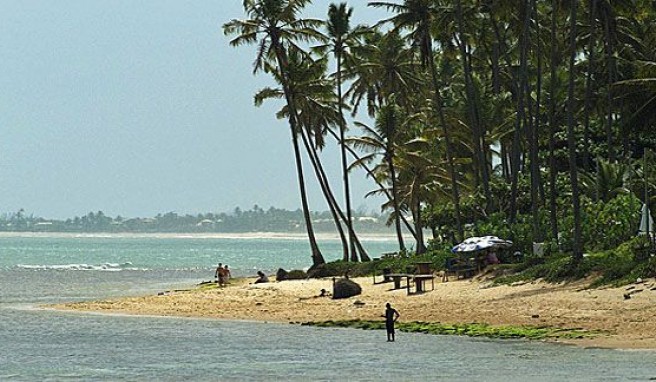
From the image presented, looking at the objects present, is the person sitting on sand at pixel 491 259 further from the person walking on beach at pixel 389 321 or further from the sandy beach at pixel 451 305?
the person walking on beach at pixel 389 321

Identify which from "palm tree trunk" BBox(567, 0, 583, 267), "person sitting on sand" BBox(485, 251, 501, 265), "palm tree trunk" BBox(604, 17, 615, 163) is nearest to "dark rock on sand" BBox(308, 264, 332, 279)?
"person sitting on sand" BBox(485, 251, 501, 265)

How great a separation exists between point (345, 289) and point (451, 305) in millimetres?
6602

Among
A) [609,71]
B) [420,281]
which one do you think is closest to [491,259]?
[420,281]

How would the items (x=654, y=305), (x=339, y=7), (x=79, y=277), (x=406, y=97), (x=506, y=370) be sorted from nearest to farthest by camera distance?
(x=506, y=370)
(x=654, y=305)
(x=339, y=7)
(x=406, y=97)
(x=79, y=277)

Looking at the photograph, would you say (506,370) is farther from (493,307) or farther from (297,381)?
(493,307)

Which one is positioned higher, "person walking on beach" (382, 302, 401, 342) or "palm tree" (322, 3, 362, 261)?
"palm tree" (322, 3, 362, 261)

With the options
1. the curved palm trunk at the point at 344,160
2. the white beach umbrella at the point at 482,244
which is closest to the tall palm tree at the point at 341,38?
the curved palm trunk at the point at 344,160

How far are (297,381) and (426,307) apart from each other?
13.2 m

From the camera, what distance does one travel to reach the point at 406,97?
73.3 meters

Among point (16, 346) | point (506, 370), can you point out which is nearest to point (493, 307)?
point (506, 370)

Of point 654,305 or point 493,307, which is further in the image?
point 493,307

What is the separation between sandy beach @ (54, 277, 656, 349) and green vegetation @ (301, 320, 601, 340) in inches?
22.7

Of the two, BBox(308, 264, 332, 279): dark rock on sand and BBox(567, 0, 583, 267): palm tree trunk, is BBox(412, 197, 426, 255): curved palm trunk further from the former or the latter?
BBox(567, 0, 583, 267): palm tree trunk

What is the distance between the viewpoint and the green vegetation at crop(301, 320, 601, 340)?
33938 millimetres
